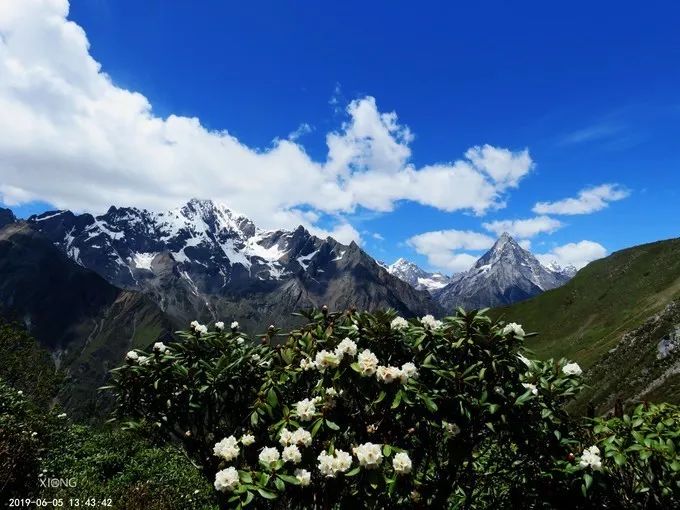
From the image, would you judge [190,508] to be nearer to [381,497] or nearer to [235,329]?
[235,329]

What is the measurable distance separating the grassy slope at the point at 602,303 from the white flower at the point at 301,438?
4392 inches

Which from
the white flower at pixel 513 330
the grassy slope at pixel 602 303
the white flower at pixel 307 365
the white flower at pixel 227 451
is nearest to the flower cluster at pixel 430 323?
the white flower at pixel 513 330

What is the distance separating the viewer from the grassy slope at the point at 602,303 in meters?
120

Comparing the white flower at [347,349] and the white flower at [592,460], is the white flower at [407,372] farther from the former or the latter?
the white flower at [592,460]

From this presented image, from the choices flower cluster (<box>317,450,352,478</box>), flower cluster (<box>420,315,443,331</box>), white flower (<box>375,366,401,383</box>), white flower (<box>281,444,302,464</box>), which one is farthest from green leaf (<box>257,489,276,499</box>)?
flower cluster (<box>420,315,443,331</box>)

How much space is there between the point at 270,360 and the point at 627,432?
658 centimetres

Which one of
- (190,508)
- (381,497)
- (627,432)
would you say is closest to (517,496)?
(627,432)

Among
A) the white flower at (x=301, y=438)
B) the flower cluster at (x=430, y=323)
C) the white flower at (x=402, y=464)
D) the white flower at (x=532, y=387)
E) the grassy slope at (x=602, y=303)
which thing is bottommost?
the white flower at (x=402, y=464)

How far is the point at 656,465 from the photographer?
753cm

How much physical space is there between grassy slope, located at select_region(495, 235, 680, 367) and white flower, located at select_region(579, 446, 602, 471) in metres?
109

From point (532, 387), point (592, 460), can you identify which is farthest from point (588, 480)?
point (532, 387)

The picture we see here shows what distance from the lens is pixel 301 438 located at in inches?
269

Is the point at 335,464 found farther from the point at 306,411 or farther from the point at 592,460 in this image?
the point at 592,460

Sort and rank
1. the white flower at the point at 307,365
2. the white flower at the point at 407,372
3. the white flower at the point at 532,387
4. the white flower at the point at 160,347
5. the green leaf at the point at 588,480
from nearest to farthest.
→ 1. the white flower at the point at 407,372
2. the green leaf at the point at 588,480
3. the white flower at the point at 532,387
4. the white flower at the point at 307,365
5. the white flower at the point at 160,347
